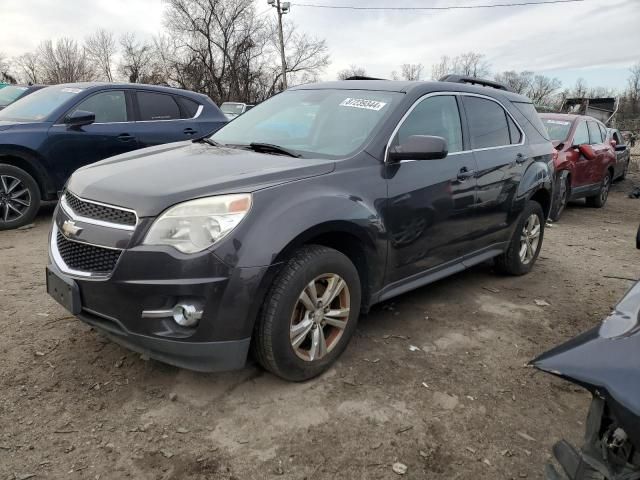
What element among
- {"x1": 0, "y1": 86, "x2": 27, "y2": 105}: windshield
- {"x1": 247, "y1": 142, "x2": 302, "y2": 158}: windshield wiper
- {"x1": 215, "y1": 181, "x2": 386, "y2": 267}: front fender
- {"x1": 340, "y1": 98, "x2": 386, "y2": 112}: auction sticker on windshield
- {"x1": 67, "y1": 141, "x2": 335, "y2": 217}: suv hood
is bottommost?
{"x1": 215, "y1": 181, "x2": 386, "y2": 267}: front fender

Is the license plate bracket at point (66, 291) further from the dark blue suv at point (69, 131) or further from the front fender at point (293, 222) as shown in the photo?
the dark blue suv at point (69, 131)

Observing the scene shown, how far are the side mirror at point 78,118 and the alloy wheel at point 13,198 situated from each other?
89cm

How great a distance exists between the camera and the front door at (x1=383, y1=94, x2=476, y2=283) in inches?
127

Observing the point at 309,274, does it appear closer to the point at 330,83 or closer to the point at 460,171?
the point at 460,171

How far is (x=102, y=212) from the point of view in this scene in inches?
102

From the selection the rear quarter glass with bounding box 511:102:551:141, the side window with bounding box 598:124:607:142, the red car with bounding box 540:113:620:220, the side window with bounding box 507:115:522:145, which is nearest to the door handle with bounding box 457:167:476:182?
the side window with bounding box 507:115:522:145

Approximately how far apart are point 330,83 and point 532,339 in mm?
2452

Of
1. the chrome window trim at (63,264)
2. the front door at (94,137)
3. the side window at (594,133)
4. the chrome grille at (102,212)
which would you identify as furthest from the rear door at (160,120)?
the side window at (594,133)

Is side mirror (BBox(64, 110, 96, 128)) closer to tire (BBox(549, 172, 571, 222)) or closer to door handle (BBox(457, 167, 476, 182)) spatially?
door handle (BBox(457, 167, 476, 182))

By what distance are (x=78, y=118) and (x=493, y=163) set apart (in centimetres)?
474

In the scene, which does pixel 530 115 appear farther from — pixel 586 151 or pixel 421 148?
pixel 586 151

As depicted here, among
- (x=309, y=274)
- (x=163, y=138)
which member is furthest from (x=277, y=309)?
(x=163, y=138)

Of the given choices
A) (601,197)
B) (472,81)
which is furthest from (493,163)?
(601,197)

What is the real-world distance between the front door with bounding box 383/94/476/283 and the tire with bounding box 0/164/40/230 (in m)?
4.64
